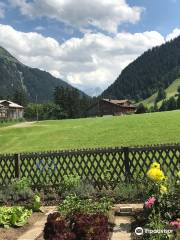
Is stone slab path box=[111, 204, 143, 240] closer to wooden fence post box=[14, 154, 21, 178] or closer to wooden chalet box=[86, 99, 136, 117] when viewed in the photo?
wooden fence post box=[14, 154, 21, 178]

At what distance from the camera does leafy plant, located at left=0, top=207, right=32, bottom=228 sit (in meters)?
9.90

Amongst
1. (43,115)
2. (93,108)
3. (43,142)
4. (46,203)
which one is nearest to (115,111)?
(93,108)

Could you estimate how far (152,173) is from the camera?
843cm

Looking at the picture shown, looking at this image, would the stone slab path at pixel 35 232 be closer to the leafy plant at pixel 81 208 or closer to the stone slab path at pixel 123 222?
the leafy plant at pixel 81 208

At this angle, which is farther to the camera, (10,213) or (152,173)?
(10,213)

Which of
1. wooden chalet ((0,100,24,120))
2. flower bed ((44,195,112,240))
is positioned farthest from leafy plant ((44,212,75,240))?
wooden chalet ((0,100,24,120))

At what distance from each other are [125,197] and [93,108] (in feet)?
517

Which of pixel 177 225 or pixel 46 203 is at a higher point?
pixel 177 225

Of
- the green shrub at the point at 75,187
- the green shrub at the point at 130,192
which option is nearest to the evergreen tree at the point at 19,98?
the green shrub at the point at 75,187

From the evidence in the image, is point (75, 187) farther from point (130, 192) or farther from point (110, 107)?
point (110, 107)

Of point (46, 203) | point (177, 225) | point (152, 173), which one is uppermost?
point (152, 173)

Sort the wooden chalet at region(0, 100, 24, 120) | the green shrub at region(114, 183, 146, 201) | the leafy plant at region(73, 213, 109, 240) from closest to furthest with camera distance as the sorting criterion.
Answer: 1. the leafy plant at region(73, 213, 109, 240)
2. the green shrub at region(114, 183, 146, 201)
3. the wooden chalet at region(0, 100, 24, 120)

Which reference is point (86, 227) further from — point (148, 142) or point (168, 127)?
point (168, 127)

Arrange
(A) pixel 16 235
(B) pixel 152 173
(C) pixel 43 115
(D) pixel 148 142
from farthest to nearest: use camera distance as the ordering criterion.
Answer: (C) pixel 43 115 → (D) pixel 148 142 → (A) pixel 16 235 → (B) pixel 152 173
